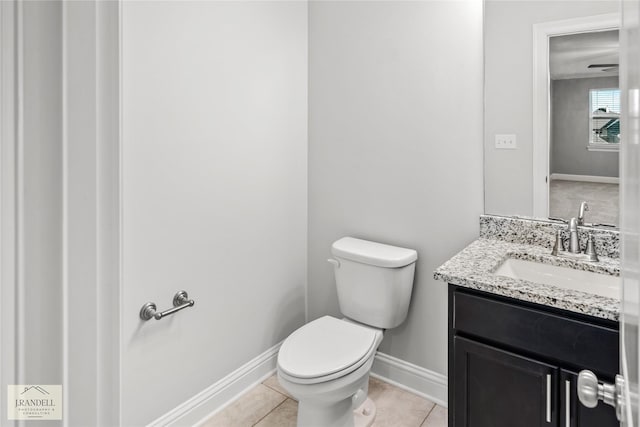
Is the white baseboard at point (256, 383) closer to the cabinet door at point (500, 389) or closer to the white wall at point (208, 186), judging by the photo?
→ the white wall at point (208, 186)

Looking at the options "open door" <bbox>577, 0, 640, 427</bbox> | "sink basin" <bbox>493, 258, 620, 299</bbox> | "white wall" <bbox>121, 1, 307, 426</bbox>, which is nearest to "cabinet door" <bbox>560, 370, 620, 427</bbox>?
"sink basin" <bbox>493, 258, 620, 299</bbox>

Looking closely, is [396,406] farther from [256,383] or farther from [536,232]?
[536,232]

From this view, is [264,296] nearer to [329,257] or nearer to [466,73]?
[329,257]

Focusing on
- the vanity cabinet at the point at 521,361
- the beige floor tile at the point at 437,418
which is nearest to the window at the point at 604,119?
the vanity cabinet at the point at 521,361

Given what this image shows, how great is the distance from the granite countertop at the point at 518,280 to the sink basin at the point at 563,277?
0.06 feet

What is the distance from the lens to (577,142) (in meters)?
1.69

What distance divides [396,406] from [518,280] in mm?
1056

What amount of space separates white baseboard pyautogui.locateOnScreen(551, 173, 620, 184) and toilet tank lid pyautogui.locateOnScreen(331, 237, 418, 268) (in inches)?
27.1

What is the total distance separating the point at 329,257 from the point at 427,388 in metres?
0.84

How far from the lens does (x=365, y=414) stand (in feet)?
6.52

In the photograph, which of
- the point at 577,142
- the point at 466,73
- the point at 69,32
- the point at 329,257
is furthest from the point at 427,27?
the point at 69,32

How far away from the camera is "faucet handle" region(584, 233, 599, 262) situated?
5.09 feet

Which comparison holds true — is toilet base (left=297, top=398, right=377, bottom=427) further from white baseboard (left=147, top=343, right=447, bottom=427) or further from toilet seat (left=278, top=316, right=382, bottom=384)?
white baseboard (left=147, top=343, right=447, bottom=427)

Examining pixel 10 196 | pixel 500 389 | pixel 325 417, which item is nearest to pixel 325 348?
pixel 325 417
